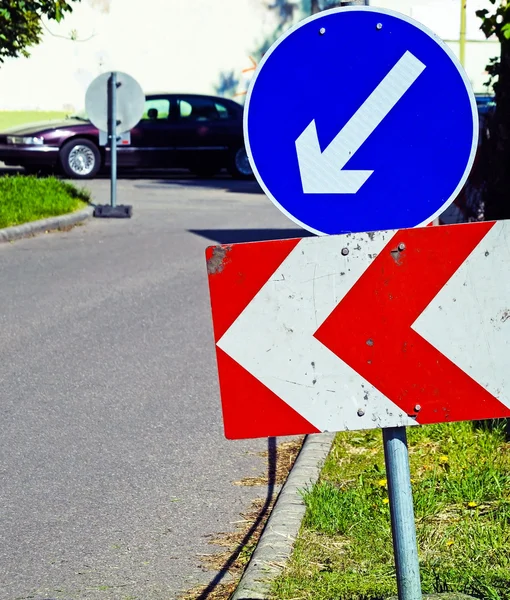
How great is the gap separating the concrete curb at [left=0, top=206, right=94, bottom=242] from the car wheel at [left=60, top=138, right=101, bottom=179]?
620 centimetres

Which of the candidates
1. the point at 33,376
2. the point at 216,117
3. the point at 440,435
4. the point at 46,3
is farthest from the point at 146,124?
the point at 440,435

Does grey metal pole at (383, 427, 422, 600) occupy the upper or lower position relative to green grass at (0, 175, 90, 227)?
upper

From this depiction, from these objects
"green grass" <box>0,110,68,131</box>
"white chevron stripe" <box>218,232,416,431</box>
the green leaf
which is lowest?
"green grass" <box>0,110,68,131</box>

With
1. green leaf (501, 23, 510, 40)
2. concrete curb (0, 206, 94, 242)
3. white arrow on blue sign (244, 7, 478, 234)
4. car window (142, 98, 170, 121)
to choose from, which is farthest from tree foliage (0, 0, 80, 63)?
white arrow on blue sign (244, 7, 478, 234)

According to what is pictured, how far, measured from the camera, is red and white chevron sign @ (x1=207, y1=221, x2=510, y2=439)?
2.96m

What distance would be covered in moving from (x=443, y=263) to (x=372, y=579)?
1286 millimetres

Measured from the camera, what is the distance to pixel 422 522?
4355 mm

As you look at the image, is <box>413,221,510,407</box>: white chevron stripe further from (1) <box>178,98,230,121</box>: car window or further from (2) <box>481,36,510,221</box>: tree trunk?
(1) <box>178,98,230,121</box>: car window

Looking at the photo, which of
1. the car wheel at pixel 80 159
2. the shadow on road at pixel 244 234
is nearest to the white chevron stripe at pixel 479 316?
the shadow on road at pixel 244 234

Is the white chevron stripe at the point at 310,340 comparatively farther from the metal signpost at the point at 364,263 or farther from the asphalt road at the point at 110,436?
the asphalt road at the point at 110,436

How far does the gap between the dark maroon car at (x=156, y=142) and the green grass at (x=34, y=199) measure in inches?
200

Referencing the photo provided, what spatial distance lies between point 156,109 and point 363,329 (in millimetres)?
21016

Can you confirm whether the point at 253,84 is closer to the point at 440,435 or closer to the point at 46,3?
the point at 440,435

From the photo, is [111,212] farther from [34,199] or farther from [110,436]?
[110,436]
